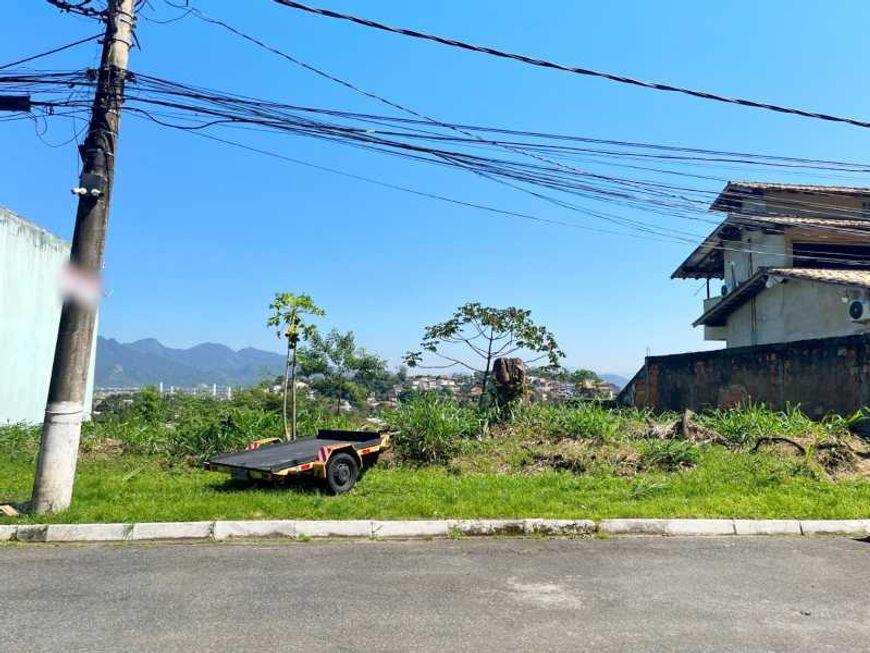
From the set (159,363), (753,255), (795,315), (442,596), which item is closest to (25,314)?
(442,596)

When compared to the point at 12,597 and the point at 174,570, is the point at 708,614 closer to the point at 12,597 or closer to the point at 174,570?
the point at 174,570

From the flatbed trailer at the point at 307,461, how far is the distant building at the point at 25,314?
843cm

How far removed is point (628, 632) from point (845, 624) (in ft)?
4.58

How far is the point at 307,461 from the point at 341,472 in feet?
1.80

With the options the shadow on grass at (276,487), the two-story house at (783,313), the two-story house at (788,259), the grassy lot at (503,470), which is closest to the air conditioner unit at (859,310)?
the two-story house at (783,313)

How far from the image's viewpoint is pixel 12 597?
13.3 ft

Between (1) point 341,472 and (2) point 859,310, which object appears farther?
(2) point 859,310

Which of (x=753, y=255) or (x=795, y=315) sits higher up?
(x=753, y=255)

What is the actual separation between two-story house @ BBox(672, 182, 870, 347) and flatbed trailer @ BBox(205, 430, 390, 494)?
14583 mm

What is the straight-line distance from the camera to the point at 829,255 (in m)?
21.7

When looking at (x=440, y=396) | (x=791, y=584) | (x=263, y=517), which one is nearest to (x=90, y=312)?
(x=263, y=517)

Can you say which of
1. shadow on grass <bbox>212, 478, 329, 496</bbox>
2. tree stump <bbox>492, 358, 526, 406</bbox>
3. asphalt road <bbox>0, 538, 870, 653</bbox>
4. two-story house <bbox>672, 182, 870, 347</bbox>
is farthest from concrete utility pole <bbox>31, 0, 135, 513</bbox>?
two-story house <bbox>672, 182, 870, 347</bbox>

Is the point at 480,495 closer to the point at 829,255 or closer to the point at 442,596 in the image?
the point at 442,596

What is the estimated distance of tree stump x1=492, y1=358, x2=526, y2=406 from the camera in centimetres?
1049
